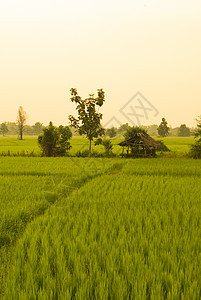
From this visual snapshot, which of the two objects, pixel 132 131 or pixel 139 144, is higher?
pixel 132 131

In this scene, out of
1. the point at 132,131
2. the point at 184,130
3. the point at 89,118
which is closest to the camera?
the point at 89,118

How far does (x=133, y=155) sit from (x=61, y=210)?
15486 millimetres

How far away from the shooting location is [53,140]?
18469 millimetres

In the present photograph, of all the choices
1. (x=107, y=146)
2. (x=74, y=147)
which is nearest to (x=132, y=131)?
(x=107, y=146)

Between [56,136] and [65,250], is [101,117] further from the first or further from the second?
[65,250]

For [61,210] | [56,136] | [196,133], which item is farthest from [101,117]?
[61,210]

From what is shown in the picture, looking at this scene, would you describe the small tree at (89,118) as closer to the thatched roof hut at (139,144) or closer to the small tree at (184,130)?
the thatched roof hut at (139,144)

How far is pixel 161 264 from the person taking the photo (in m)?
2.01

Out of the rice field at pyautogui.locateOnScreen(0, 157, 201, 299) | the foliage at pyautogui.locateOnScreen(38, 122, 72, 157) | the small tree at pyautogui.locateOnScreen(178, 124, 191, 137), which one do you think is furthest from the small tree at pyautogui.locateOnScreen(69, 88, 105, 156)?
the small tree at pyautogui.locateOnScreen(178, 124, 191, 137)

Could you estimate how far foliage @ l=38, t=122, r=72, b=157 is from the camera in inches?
723

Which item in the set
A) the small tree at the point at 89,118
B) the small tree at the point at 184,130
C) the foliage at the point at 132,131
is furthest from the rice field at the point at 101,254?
the small tree at the point at 184,130

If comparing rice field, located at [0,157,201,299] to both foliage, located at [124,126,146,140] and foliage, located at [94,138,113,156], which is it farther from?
foliage, located at [124,126,146,140]

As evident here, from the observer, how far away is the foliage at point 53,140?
18375 millimetres

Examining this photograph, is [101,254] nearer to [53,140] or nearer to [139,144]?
[139,144]
